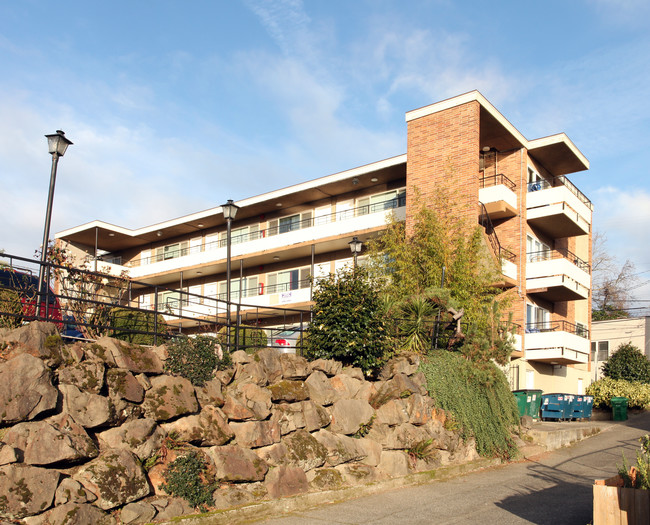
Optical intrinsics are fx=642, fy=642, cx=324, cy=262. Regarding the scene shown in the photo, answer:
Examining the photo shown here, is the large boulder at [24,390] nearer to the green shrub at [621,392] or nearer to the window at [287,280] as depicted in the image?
the window at [287,280]

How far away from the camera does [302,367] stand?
1301cm

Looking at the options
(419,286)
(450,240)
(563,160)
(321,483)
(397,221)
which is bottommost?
(321,483)

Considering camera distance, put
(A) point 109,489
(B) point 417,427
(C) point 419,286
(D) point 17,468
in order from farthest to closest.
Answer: (C) point 419,286 → (B) point 417,427 → (A) point 109,489 → (D) point 17,468

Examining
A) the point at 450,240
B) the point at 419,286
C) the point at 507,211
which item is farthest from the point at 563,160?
the point at 419,286

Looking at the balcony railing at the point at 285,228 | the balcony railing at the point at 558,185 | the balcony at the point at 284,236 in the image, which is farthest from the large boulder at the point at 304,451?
the balcony railing at the point at 558,185

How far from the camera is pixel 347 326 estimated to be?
14250 mm

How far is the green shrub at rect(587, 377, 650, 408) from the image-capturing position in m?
30.7

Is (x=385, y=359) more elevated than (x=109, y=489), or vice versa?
(x=385, y=359)

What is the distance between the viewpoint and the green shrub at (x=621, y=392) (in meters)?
30.7

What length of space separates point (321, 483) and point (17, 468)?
549 cm

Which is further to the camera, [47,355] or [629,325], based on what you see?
[629,325]

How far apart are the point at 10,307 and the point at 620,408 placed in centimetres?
2655

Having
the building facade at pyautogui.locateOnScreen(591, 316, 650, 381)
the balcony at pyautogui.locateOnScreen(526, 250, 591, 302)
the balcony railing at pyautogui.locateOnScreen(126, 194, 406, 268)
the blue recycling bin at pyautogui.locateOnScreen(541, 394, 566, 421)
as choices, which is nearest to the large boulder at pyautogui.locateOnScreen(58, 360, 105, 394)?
the blue recycling bin at pyautogui.locateOnScreen(541, 394, 566, 421)

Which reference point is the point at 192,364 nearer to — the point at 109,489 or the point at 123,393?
the point at 123,393
